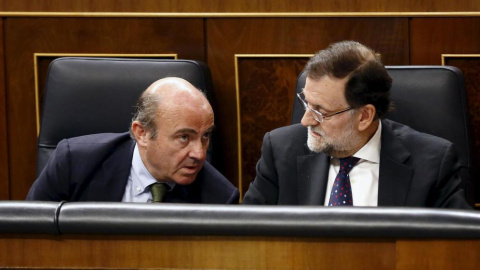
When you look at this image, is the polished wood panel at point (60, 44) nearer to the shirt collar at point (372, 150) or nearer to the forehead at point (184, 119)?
the forehead at point (184, 119)

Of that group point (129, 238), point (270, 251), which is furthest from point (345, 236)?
point (129, 238)

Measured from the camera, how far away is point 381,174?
1.70 meters

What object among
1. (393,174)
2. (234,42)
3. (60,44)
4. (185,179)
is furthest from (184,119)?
(60,44)

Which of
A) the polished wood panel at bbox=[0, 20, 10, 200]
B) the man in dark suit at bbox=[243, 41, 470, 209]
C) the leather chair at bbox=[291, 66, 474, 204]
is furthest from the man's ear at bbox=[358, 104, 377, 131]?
the polished wood panel at bbox=[0, 20, 10, 200]

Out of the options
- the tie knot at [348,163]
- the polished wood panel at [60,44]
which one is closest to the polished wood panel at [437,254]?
the tie knot at [348,163]

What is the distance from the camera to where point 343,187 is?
5.60 feet

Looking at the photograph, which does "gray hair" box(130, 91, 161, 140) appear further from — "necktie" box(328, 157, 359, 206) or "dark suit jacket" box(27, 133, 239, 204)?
"necktie" box(328, 157, 359, 206)

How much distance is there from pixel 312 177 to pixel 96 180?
1.65ft

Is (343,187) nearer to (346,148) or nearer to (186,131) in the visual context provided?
(346,148)

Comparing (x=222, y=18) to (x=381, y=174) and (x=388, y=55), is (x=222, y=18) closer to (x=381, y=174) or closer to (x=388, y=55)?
(x=388, y=55)

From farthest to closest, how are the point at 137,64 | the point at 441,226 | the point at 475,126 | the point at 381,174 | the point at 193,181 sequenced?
1. the point at 475,126
2. the point at 137,64
3. the point at 193,181
4. the point at 381,174
5. the point at 441,226

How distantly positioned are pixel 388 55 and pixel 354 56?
0.57 meters

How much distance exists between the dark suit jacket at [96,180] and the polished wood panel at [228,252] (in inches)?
35.8

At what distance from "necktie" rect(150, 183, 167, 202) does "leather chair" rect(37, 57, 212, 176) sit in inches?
8.3
